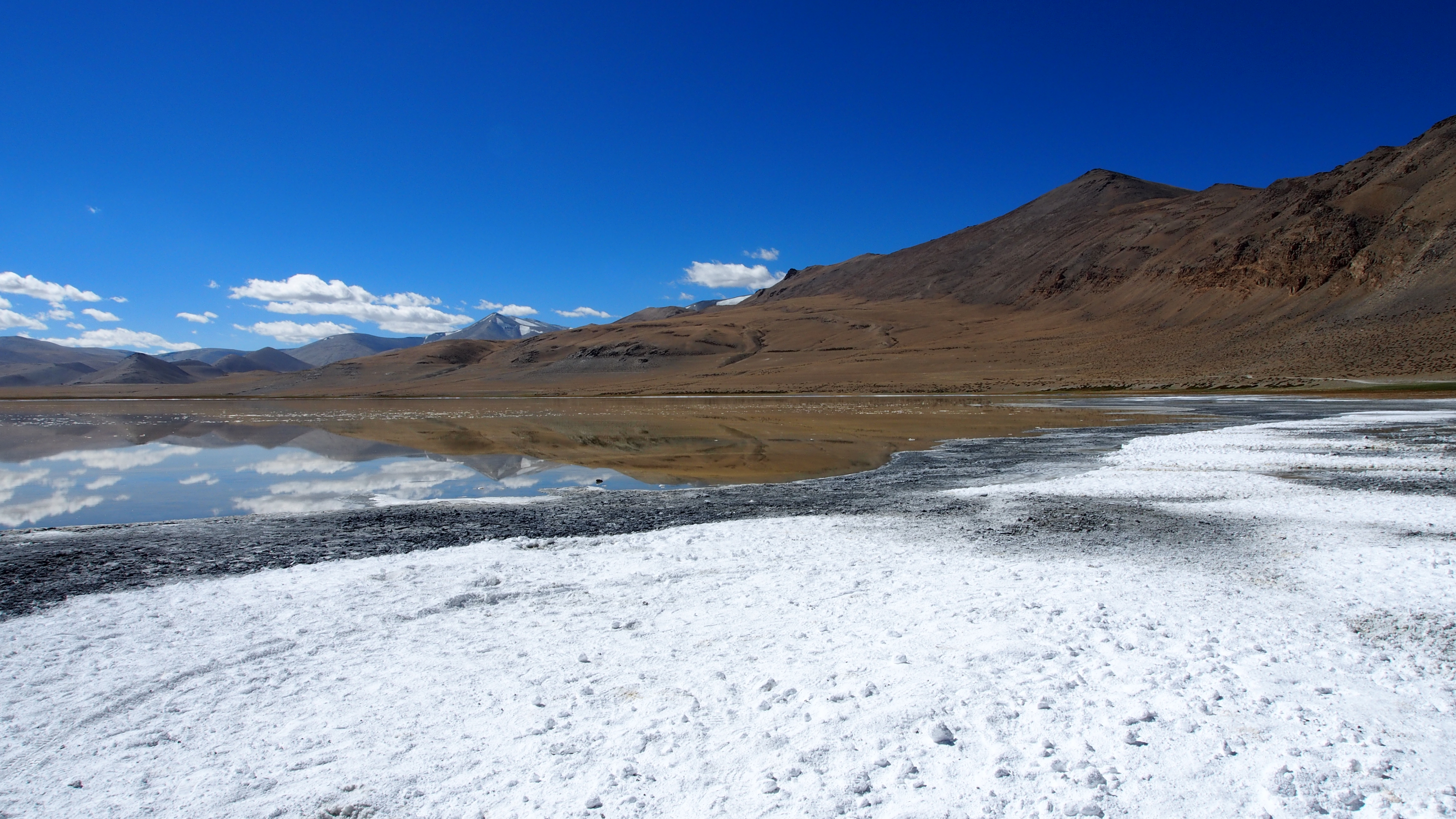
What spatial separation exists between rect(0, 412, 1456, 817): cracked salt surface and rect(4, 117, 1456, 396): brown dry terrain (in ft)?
177

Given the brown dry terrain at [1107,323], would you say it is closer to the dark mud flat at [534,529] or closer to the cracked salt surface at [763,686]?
the dark mud flat at [534,529]

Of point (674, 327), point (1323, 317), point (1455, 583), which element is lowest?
point (1455, 583)

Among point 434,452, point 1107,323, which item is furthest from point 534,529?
point 1107,323

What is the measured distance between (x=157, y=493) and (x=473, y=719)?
1402cm

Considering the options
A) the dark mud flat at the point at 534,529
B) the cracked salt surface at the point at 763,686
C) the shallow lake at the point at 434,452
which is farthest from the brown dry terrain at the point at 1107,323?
the cracked salt surface at the point at 763,686

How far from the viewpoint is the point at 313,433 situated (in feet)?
101

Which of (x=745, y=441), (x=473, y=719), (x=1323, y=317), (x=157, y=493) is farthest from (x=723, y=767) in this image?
(x=1323, y=317)

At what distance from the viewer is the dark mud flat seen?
788cm

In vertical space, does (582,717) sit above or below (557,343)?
below

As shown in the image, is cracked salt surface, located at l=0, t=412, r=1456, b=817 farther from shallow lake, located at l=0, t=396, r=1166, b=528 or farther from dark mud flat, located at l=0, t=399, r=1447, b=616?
shallow lake, located at l=0, t=396, r=1166, b=528

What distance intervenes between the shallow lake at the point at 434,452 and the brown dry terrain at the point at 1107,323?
28843 millimetres

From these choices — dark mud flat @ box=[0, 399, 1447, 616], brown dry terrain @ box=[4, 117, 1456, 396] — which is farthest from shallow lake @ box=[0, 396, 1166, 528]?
brown dry terrain @ box=[4, 117, 1456, 396]

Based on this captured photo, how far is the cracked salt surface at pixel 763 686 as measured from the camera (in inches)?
145

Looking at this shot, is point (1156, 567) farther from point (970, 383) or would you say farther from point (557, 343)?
point (557, 343)
